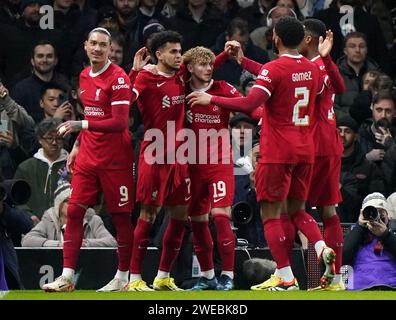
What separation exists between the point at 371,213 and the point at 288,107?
1.47m

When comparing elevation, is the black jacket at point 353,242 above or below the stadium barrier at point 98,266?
above

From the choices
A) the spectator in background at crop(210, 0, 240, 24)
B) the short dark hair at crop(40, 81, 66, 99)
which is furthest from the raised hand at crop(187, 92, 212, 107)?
the spectator in background at crop(210, 0, 240, 24)

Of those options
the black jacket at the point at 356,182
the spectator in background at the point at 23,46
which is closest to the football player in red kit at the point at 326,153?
the black jacket at the point at 356,182

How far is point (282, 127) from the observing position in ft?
45.1

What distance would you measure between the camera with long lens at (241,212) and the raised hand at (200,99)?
158 centimetres

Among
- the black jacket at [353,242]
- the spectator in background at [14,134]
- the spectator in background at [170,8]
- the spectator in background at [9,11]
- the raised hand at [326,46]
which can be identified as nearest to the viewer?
the raised hand at [326,46]

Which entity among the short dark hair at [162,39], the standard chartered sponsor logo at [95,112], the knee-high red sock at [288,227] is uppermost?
the short dark hair at [162,39]

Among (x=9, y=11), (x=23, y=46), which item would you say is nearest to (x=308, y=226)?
(x=23, y=46)

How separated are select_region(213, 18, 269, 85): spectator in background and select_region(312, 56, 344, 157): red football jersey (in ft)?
14.6

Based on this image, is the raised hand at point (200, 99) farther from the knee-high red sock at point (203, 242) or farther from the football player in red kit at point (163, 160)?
the knee-high red sock at point (203, 242)

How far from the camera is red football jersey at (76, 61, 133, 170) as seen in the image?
14086 millimetres

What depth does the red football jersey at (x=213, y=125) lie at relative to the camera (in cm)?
1444

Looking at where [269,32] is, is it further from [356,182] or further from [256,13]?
[356,182]
